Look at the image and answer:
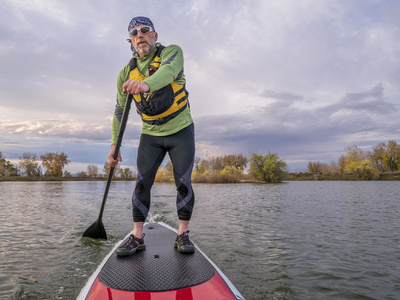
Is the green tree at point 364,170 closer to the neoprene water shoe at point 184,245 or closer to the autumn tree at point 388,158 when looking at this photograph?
the autumn tree at point 388,158

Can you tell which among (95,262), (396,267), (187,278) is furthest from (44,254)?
(396,267)

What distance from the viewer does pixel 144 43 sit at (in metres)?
2.88

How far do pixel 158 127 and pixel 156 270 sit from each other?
156 centimetres

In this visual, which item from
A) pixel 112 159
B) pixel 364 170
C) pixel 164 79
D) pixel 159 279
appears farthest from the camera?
pixel 364 170

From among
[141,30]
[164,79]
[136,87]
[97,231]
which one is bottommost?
[97,231]

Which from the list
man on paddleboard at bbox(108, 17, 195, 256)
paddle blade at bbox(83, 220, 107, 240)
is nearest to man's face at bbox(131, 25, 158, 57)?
man on paddleboard at bbox(108, 17, 195, 256)

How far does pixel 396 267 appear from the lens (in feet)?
11.4

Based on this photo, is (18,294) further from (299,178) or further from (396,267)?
(299,178)

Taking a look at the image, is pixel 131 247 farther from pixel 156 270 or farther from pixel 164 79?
pixel 164 79

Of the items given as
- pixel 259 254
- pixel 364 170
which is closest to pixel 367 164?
pixel 364 170

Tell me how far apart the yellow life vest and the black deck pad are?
4.87 feet

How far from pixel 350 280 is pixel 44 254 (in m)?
4.49

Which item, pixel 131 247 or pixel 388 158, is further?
pixel 388 158

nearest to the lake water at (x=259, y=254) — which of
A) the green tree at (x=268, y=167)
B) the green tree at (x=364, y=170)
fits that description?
the green tree at (x=268, y=167)
